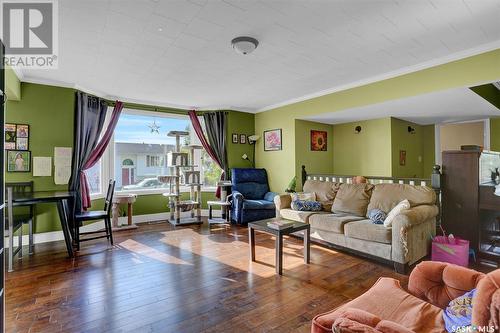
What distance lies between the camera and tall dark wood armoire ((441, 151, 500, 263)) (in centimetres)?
325

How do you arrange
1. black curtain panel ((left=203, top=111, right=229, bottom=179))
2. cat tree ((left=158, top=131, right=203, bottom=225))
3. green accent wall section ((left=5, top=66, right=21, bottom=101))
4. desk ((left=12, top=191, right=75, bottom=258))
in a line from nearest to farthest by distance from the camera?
desk ((left=12, top=191, right=75, bottom=258)) → green accent wall section ((left=5, top=66, right=21, bottom=101)) → cat tree ((left=158, top=131, right=203, bottom=225)) → black curtain panel ((left=203, top=111, right=229, bottom=179))

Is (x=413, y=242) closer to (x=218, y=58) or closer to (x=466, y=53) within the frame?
(x=466, y=53)

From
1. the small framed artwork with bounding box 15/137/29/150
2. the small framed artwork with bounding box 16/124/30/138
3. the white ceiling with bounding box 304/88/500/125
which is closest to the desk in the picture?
the small framed artwork with bounding box 15/137/29/150

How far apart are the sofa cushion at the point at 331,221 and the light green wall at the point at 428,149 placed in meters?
3.45

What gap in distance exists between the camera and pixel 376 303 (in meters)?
1.55

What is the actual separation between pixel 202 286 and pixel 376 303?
5.54 feet

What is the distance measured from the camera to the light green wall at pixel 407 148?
519 cm

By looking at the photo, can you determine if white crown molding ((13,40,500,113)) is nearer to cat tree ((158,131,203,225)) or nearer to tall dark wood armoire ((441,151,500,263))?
cat tree ((158,131,203,225))

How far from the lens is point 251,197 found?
5637 mm

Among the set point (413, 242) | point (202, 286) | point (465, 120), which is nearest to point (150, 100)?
point (202, 286)

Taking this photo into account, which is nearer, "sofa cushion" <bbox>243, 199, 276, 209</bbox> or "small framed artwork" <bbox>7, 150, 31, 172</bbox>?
"small framed artwork" <bbox>7, 150, 31, 172</bbox>

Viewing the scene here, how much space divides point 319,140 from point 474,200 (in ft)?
9.92

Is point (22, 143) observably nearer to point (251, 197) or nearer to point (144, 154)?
point (144, 154)

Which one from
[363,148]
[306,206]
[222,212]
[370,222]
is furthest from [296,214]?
[363,148]
